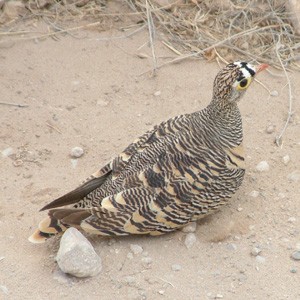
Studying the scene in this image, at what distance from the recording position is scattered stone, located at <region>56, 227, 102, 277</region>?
3.85 m

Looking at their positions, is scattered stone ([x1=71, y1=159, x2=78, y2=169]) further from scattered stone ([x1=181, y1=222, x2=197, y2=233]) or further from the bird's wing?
scattered stone ([x1=181, y1=222, x2=197, y2=233])

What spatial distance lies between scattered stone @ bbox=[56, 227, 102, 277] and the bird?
16cm

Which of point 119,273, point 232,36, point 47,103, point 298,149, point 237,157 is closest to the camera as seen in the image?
point 119,273

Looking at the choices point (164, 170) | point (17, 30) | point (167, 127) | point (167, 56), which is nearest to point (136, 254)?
point (164, 170)

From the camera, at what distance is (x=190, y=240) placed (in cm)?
421

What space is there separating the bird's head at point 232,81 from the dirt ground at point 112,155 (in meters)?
0.67

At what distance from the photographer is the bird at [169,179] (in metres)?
4.07

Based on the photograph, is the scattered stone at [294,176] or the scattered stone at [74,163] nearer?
the scattered stone at [294,176]

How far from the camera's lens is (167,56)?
5734 millimetres

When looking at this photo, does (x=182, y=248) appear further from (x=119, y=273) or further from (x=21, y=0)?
(x=21, y=0)

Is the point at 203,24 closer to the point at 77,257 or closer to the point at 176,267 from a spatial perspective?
the point at 176,267

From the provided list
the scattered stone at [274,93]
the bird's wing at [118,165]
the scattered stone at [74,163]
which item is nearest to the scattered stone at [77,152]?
the scattered stone at [74,163]

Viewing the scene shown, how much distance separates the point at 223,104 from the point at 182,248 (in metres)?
0.89

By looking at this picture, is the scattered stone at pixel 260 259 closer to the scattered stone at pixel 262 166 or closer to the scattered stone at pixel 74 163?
the scattered stone at pixel 262 166
